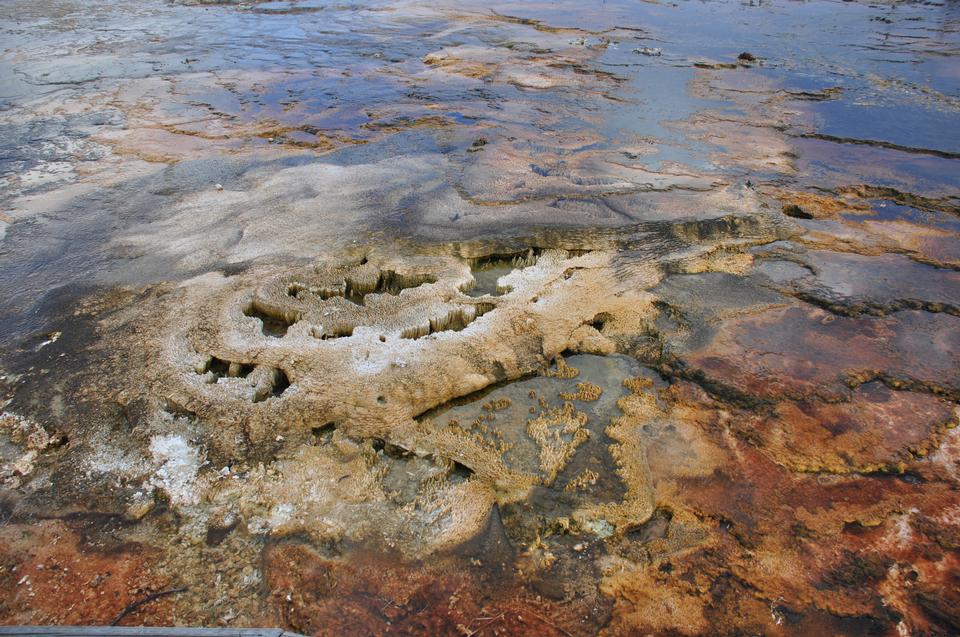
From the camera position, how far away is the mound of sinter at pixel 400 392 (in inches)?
84.0

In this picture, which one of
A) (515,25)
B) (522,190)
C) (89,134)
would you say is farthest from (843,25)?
(89,134)

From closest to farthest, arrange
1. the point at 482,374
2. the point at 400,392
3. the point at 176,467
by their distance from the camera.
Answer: the point at 176,467 → the point at 400,392 → the point at 482,374

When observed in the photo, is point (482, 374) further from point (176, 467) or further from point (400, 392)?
point (176, 467)

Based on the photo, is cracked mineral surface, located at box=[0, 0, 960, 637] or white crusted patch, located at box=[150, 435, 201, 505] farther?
white crusted patch, located at box=[150, 435, 201, 505]

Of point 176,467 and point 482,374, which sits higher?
point 482,374

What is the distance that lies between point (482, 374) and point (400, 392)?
0.39m

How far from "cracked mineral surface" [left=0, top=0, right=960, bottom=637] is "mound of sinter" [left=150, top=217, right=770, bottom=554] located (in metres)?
0.01

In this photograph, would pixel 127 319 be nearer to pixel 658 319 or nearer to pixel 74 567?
pixel 74 567

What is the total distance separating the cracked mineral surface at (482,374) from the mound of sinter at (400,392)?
0.01 m

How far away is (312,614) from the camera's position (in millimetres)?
1802

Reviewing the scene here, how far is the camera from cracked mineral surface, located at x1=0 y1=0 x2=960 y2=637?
6.17 feet

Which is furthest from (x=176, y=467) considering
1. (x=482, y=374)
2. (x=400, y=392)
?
(x=482, y=374)

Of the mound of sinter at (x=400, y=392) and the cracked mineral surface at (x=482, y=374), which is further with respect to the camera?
the mound of sinter at (x=400, y=392)

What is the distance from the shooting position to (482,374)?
2.69 metres
